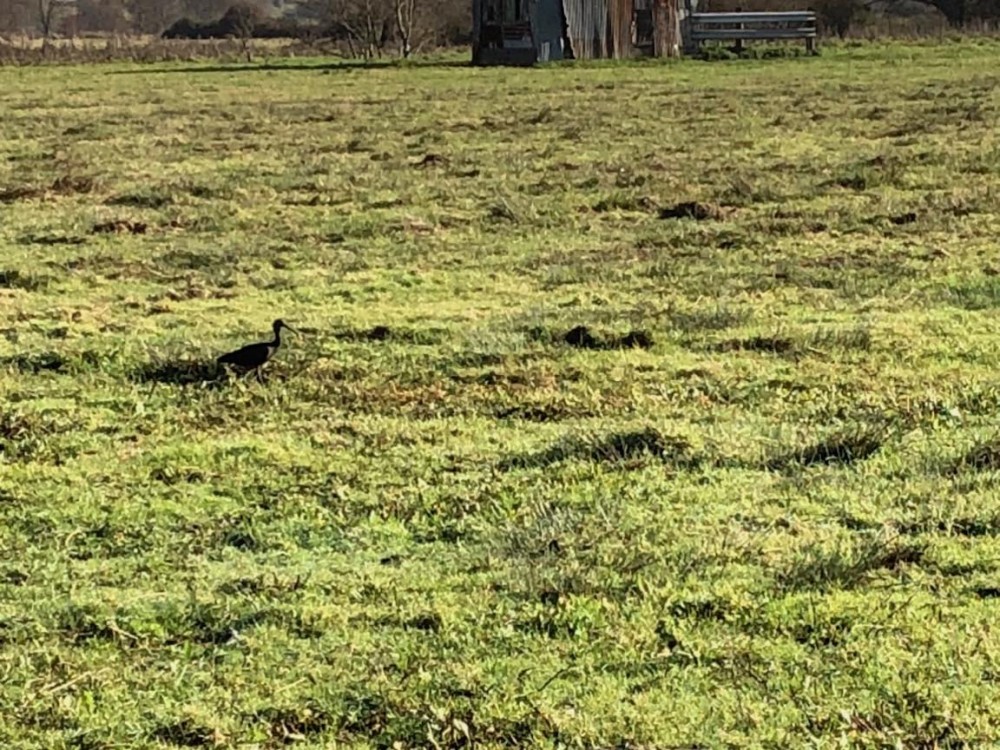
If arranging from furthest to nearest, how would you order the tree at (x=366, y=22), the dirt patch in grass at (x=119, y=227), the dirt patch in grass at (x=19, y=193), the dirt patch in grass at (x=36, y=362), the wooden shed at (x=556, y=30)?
1. the tree at (x=366, y=22)
2. the wooden shed at (x=556, y=30)
3. the dirt patch in grass at (x=19, y=193)
4. the dirt patch in grass at (x=119, y=227)
5. the dirt patch in grass at (x=36, y=362)

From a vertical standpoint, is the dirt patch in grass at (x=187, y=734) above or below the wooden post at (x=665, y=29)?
below

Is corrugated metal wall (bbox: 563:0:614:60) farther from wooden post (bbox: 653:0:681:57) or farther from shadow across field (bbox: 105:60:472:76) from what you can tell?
shadow across field (bbox: 105:60:472:76)

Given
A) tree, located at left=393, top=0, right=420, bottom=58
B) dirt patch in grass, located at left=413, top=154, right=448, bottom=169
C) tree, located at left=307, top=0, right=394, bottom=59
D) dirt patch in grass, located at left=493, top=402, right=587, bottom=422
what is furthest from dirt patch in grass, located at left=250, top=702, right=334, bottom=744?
tree, located at left=307, top=0, right=394, bottom=59

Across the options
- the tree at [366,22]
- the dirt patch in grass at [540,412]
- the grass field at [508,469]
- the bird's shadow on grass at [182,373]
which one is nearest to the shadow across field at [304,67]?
the tree at [366,22]

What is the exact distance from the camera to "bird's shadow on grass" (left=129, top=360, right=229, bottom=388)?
739cm

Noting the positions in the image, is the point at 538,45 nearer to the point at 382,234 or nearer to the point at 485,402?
the point at 382,234

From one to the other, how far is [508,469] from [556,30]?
3808 cm

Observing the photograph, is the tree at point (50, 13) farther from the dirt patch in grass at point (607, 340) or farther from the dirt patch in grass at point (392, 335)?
the dirt patch in grass at point (607, 340)

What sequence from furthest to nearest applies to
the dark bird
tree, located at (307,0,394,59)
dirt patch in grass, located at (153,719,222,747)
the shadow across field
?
tree, located at (307,0,394,59) → the shadow across field → the dark bird → dirt patch in grass, located at (153,719,222,747)

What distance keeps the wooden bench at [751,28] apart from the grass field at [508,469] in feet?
104

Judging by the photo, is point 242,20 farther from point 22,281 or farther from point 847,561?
point 847,561

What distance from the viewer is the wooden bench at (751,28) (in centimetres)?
4478

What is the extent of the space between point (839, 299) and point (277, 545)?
5169mm

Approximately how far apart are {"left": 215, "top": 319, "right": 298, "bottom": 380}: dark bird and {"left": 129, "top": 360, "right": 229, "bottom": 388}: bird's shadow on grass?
80 millimetres
